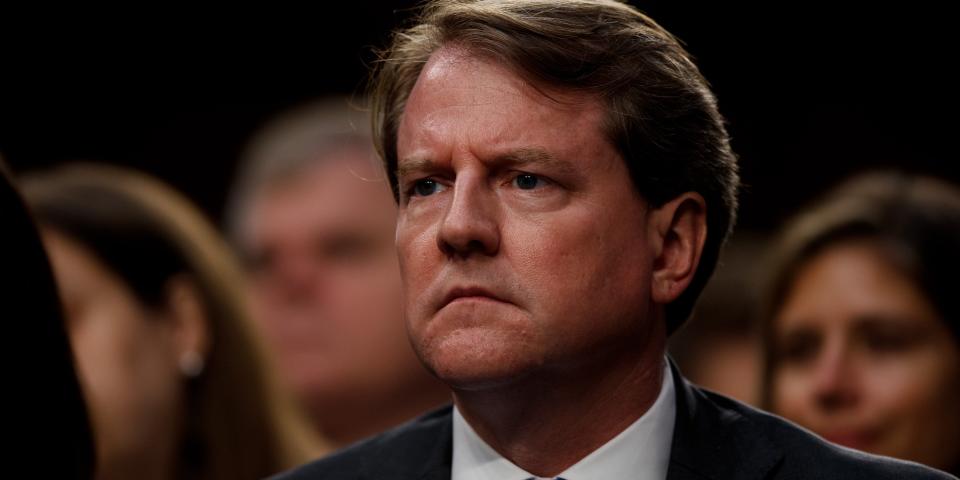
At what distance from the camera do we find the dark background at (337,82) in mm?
7020

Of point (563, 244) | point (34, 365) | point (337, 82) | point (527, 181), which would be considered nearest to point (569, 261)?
point (563, 244)

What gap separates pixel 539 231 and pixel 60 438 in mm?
1010

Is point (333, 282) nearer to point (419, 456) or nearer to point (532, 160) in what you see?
point (419, 456)

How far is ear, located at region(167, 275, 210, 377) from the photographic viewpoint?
16.1 feet

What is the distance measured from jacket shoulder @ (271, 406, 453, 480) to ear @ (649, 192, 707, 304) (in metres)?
0.57

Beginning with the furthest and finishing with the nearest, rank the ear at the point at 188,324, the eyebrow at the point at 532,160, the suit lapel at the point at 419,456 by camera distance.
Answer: the ear at the point at 188,324 < the suit lapel at the point at 419,456 < the eyebrow at the point at 532,160

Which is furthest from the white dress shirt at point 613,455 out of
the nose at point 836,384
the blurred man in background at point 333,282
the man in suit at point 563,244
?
the blurred man in background at point 333,282

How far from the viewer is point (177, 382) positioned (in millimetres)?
4875

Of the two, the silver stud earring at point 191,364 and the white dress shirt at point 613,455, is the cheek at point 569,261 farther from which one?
the silver stud earring at point 191,364

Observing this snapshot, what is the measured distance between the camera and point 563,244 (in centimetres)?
305

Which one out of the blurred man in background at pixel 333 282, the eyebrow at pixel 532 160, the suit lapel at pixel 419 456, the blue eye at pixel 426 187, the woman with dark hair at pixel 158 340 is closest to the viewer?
the eyebrow at pixel 532 160

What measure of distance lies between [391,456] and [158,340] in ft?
5.34

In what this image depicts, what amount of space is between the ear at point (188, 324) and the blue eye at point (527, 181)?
6.90 ft

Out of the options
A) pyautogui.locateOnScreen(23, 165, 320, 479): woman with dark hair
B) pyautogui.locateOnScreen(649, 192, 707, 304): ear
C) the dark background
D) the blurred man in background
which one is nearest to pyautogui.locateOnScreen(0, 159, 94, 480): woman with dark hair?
pyautogui.locateOnScreen(649, 192, 707, 304): ear
